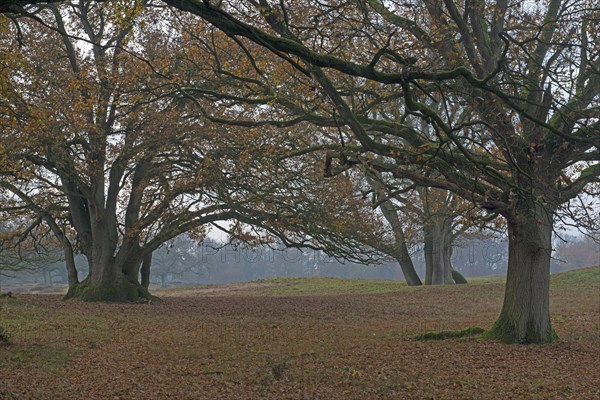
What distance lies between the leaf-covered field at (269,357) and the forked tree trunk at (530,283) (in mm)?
392

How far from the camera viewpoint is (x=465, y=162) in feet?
38.1

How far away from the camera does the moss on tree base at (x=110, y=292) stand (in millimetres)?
21422

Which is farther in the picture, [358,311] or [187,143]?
[358,311]

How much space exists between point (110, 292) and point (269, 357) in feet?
41.5

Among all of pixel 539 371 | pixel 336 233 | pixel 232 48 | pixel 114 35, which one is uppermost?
pixel 114 35

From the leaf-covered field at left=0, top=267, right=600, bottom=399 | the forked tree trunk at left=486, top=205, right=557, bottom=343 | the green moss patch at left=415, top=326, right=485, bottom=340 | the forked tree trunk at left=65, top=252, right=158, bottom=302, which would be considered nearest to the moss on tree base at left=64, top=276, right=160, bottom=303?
the forked tree trunk at left=65, top=252, right=158, bottom=302

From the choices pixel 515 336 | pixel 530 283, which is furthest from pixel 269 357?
pixel 530 283

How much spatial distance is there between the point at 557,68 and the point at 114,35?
1353 cm

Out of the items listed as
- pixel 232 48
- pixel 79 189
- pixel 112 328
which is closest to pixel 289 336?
pixel 112 328

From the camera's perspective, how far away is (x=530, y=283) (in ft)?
40.9

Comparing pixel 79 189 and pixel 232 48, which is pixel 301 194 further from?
pixel 79 189

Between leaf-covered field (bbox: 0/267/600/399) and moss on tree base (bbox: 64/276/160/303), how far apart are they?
7.60 feet

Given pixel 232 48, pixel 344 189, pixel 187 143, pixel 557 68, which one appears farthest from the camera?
pixel 344 189

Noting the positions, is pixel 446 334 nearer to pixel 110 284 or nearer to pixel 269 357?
pixel 269 357
